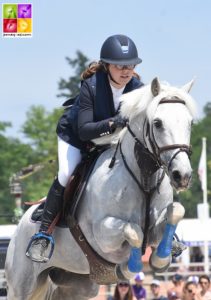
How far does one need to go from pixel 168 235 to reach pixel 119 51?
1.98 metres

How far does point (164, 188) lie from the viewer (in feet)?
30.5

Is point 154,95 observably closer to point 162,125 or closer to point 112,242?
point 162,125

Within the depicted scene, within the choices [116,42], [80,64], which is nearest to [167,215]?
[116,42]

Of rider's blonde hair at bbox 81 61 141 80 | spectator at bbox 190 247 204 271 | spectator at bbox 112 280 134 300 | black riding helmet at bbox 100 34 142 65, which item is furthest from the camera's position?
spectator at bbox 190 247 204 271

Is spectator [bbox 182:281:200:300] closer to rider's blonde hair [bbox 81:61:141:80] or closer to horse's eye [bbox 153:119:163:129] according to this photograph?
rider's blonde hair [bbox 81:61:141:80]

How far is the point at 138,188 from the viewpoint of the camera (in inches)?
363

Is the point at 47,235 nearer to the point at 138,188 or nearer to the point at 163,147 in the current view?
the point at 138,188

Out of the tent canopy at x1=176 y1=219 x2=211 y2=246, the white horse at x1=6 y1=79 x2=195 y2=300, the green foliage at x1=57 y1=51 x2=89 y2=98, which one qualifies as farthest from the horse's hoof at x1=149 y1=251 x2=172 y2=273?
the green foliage at x1=57 y1=51 x2=89 y2=98

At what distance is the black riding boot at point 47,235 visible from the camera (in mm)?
10023

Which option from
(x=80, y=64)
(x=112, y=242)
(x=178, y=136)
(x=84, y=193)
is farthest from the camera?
(x=80, y=64)

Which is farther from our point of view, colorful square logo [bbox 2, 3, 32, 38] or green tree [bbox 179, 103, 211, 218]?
green tree [bbox 179, 103, 211, 218]

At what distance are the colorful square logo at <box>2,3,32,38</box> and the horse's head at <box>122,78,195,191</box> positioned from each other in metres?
6.55

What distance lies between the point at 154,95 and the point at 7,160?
7027cm

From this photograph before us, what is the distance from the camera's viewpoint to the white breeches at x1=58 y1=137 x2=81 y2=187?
32.7 feet
